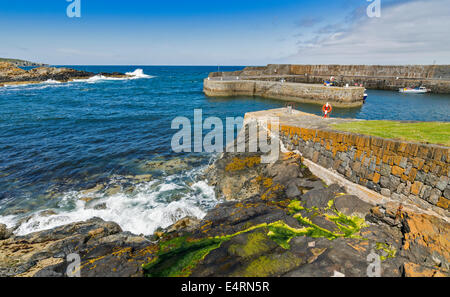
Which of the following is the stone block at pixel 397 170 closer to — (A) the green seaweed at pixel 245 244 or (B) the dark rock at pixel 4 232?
(A) the green seaweed at pixel 245 244

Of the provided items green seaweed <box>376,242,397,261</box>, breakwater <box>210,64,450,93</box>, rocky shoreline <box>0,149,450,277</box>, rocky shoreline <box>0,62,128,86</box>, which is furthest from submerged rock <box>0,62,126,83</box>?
green seaweed <box>376,242,397,261</box>

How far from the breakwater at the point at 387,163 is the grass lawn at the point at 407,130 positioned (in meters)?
0.46

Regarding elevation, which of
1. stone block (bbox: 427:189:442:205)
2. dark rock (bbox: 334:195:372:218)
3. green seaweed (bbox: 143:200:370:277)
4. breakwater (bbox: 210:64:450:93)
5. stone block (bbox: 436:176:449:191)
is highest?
breakwater (bbox: 210:64:450:93)

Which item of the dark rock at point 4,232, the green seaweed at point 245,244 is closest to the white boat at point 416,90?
the green seaweed at point 245,244

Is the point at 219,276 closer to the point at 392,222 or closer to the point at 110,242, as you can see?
the point at 110,242

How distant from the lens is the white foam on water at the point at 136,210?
833cm

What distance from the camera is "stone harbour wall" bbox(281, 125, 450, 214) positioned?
5887 millimetres

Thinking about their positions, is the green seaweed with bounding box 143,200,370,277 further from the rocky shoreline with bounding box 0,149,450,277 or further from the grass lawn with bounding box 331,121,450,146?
the grass lawn with bounding box 331,121,450,146

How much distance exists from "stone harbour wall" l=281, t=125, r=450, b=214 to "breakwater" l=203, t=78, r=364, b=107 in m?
27.6

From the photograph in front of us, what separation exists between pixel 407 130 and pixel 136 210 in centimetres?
1088

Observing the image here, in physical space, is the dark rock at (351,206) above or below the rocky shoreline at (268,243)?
above

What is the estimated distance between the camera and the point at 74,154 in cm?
1507

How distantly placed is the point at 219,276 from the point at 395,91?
59245 mm

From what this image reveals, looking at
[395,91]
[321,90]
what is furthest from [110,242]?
[395,91]
